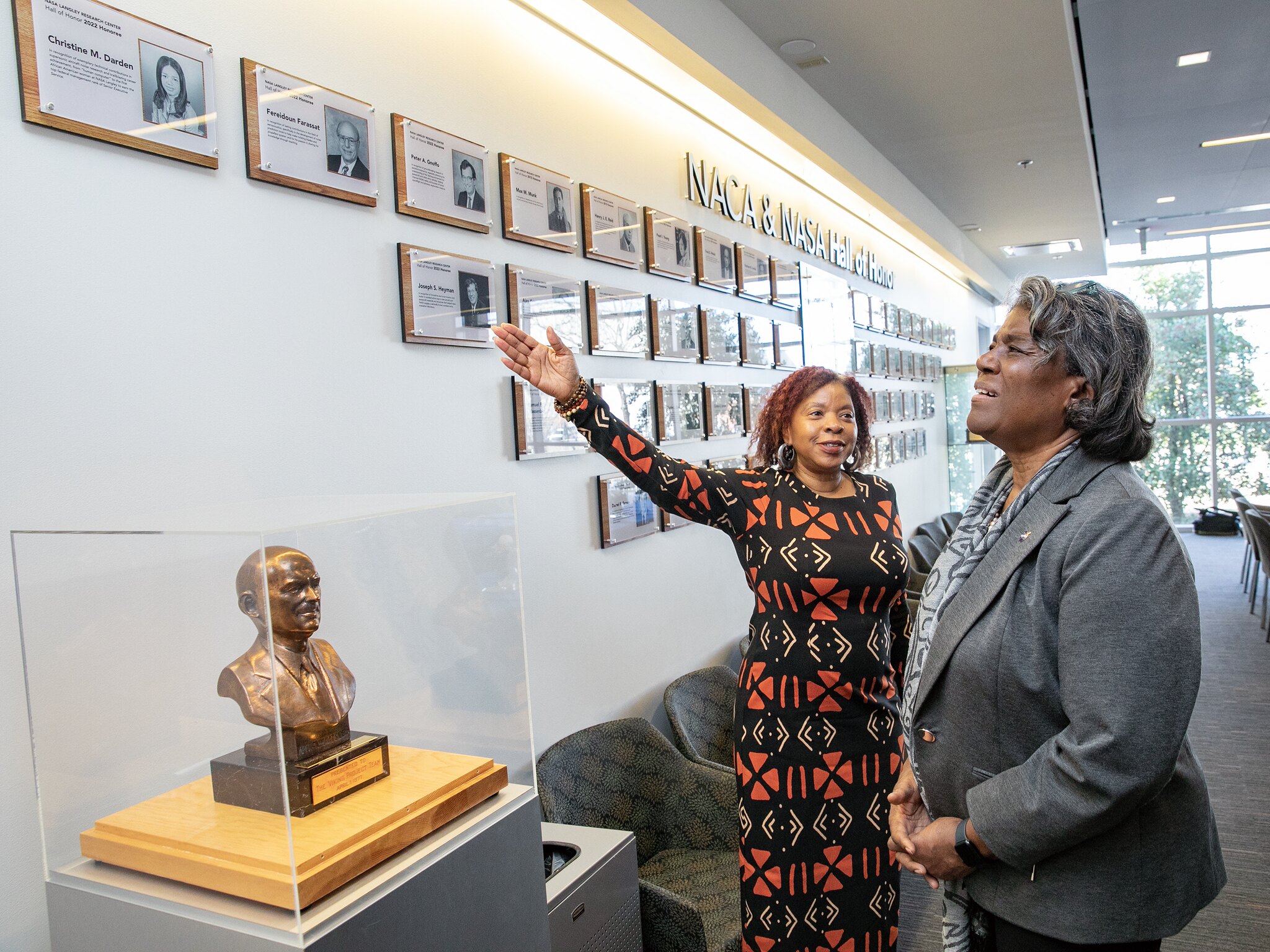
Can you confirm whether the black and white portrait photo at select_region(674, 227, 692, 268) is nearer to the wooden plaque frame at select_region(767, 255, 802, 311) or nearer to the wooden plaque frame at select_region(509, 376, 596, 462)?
the wooden plaque frame at select_region(767, 255, 802, 311)

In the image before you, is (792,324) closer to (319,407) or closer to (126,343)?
(319,407)

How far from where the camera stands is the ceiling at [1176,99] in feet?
16.8

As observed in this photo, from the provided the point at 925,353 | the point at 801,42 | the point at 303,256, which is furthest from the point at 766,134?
the point at 925,353

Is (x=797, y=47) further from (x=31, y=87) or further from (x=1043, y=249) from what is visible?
(x=1043, y=249)

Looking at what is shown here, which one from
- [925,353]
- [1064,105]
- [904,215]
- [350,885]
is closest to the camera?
[350,885]

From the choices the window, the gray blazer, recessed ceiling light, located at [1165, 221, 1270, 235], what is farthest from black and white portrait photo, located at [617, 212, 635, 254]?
the window

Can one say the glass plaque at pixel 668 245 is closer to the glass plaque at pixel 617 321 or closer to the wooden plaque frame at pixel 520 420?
the glass plaque at pixel 617 321

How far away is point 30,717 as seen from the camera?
1.58 m

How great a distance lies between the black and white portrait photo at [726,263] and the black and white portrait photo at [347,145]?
2520mm

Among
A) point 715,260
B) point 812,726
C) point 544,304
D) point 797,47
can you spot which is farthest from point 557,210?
point 797,47

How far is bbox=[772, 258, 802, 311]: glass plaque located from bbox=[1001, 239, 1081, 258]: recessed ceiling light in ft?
20.5

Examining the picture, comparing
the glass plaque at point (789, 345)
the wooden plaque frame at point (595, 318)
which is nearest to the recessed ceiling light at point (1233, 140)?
the glass plaque at point (789, 345)

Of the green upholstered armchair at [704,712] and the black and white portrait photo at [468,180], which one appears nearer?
the black and white portrait photo at [468,180]

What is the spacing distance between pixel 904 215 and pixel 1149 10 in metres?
2.48
